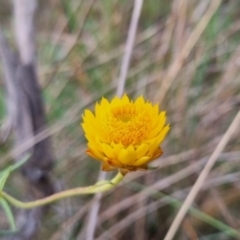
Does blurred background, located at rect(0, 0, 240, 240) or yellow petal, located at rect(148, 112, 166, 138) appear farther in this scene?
blurred background, located at rect(0, 0, 240, 240)

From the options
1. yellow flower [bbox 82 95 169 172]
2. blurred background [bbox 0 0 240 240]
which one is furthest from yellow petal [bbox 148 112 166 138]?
blurred background [bbox 0 0 240 240]

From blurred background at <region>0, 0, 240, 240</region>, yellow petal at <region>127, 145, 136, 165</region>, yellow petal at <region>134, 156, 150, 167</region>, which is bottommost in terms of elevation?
yellow petal at <region>134, 156, 150, 167</region>

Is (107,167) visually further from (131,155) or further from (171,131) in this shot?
(171,131)

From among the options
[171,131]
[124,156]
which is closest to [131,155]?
[124,156]

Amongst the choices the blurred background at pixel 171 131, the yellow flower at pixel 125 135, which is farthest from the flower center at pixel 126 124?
the blurred background at pixel 171 131

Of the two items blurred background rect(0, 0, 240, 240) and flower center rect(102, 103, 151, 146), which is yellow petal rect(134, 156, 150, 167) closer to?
flower center rect(102, 103, 151, 146)

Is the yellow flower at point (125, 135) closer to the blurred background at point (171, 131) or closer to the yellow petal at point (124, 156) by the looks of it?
the yellow petal at point (124, 156)
